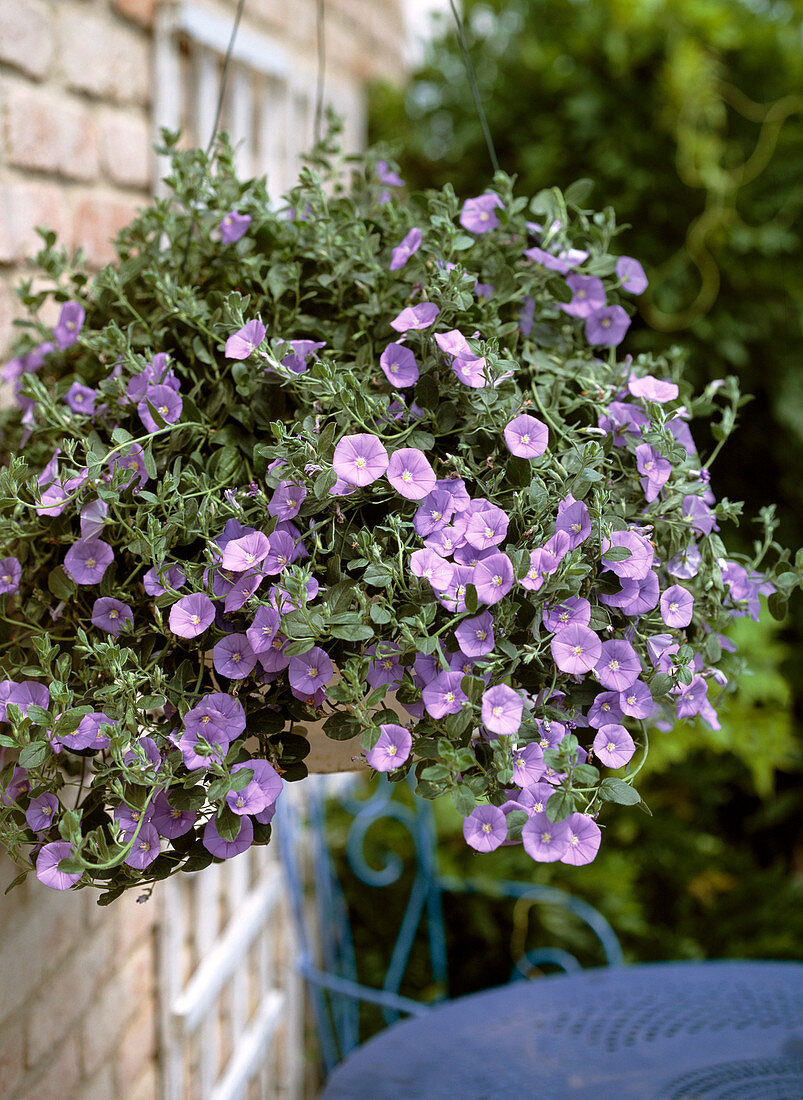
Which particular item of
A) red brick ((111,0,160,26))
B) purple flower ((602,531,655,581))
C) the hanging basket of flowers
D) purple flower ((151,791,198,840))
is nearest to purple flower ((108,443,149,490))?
the hanging basket of flowers

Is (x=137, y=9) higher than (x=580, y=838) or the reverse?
higher

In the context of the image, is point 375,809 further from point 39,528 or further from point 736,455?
point 39,528

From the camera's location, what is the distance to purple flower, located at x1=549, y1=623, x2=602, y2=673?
59 centimetres

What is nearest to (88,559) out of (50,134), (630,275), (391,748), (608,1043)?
(391,748)

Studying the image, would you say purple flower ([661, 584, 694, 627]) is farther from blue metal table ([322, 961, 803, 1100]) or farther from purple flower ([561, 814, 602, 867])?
blue metal table ([322, 961, 803, 1100])

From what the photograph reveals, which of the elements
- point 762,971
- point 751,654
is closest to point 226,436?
point 762,971

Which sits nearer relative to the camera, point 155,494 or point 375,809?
point 155,494

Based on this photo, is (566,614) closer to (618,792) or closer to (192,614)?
(618,792)

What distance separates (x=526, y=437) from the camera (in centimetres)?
62

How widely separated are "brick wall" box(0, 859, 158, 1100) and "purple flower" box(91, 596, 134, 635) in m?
0.44

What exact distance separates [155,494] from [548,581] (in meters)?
0.27

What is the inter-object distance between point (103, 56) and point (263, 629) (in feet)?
3.33

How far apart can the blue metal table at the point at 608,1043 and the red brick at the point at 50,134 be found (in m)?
1.07

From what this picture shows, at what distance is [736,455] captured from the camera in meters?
2.52
